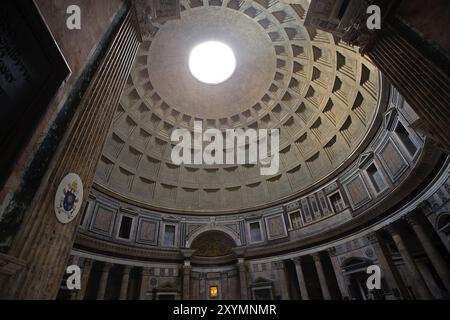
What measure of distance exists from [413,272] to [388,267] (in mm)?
1340

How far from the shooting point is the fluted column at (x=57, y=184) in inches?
136

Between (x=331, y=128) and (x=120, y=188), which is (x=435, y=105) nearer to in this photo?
(x=331, y=128)

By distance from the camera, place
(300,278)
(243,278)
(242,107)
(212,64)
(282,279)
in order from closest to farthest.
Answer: (300,278), (282,279), (243,278), (212,64), (242,107)

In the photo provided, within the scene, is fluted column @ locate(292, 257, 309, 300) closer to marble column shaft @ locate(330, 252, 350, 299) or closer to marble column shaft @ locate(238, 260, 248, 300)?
marble column shaft @ locate(330, 252, 350, 299)

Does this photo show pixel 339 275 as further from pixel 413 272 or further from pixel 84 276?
pixel 84 276

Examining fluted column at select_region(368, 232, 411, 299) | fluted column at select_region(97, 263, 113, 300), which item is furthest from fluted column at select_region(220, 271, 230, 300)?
fluted column at select_region(368, 232, 411, 299)

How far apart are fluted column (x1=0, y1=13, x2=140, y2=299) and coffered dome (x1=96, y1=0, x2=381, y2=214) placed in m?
12.3

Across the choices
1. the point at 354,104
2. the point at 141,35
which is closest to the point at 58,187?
the point at 141,35

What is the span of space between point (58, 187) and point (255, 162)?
19.2 meters

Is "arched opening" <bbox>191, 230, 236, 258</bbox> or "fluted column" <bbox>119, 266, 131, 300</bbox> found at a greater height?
"arched opening" <bbox>191, 230, 236, 258</bbox>

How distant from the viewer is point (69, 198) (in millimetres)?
4664

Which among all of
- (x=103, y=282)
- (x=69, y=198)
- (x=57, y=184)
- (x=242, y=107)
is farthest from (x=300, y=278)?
(x=57, y=184)

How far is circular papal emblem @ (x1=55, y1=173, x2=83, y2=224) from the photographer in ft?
14.3

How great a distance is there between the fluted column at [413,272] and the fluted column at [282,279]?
7267 millimetres
